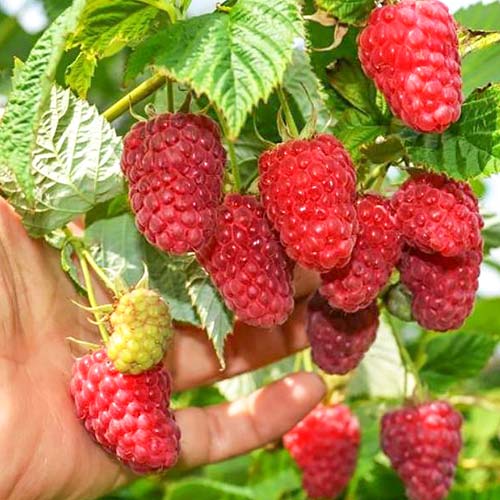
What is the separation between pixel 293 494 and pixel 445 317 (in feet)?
3.15

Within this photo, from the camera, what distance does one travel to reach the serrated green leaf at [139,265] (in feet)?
5.01

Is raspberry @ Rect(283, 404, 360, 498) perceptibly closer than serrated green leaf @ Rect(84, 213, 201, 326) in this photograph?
No

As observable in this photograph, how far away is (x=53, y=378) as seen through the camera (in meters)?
1.57

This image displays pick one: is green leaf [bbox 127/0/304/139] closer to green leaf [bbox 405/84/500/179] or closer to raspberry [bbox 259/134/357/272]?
raspberry [bbox 259/134/357/272]

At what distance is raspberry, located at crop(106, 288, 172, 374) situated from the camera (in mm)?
1276

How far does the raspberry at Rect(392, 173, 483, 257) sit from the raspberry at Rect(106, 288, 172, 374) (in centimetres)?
31

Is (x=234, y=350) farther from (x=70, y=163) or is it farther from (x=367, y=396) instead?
(x=70, y=163)

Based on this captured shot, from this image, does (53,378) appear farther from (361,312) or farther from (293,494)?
(293,494)

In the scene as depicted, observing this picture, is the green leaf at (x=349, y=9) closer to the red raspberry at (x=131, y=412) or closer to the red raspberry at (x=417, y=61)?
the red raspberry at (x=417, y=61)

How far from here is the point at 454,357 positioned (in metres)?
2.11

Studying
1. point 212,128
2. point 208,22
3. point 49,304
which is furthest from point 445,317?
point 49,304

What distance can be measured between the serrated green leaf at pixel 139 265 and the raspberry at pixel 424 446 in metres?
0.39

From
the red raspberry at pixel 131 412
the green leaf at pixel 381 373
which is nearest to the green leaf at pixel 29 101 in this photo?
the red raspberry at pixel 131 412

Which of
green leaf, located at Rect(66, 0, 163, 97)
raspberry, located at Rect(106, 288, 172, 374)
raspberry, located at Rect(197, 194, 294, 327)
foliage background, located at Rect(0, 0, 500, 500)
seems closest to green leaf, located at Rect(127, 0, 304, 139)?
green leaf, located at Rect(66, 0, 163, 97)
